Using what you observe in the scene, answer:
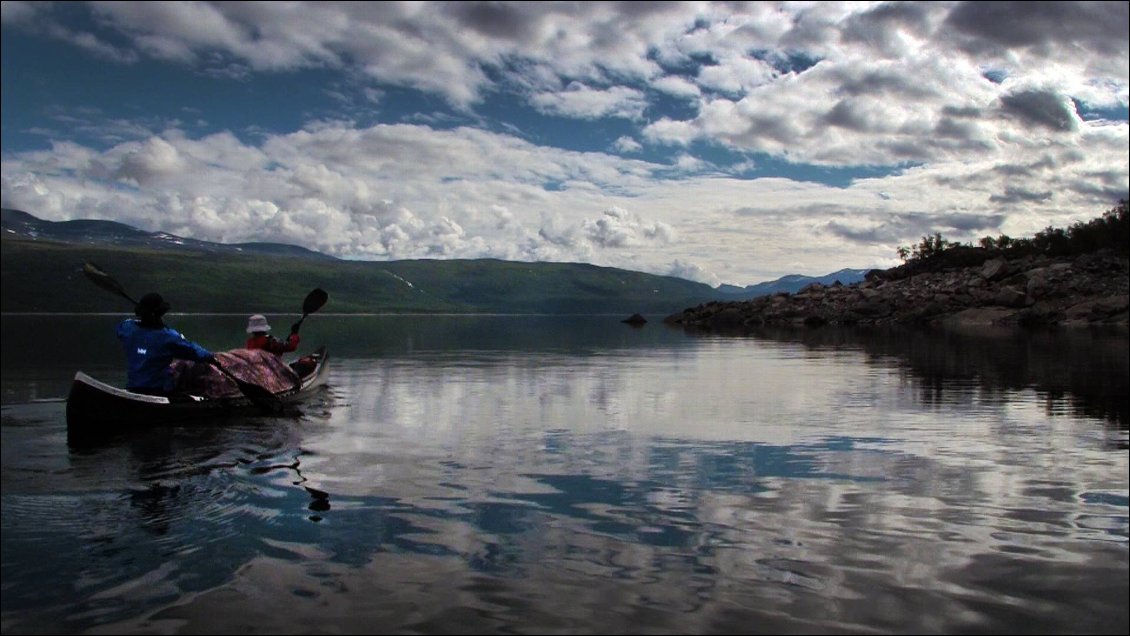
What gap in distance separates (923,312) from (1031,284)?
11897 mm

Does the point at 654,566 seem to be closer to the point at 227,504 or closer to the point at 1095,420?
the point at 227,504

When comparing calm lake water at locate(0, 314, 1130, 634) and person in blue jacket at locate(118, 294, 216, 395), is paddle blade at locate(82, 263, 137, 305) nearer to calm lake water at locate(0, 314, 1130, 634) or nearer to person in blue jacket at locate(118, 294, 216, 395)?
calm lake water at locate(0, 314, 1130, 634)

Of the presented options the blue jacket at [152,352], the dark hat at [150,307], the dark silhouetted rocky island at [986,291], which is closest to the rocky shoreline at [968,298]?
the dark silhouetted rocky island at [986,291]

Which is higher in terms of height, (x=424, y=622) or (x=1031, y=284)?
(x=1031, y=284)

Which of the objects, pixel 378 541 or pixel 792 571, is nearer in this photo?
pixel 792 571

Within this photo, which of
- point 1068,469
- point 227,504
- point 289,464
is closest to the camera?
point 227,504

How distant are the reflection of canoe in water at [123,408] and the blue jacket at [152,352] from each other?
0.72m

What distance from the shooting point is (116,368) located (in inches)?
1447

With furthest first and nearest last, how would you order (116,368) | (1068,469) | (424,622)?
(116,368)
(1068,469)
(424,622)

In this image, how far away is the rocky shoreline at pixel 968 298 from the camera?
8119cm

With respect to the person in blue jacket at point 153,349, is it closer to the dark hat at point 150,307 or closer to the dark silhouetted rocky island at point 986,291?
the dark hat at point 150,307

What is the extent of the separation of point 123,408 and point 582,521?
1264 centimetres

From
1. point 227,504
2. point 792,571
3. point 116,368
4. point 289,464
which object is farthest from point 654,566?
point 116,368

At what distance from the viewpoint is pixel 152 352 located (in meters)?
19.1
